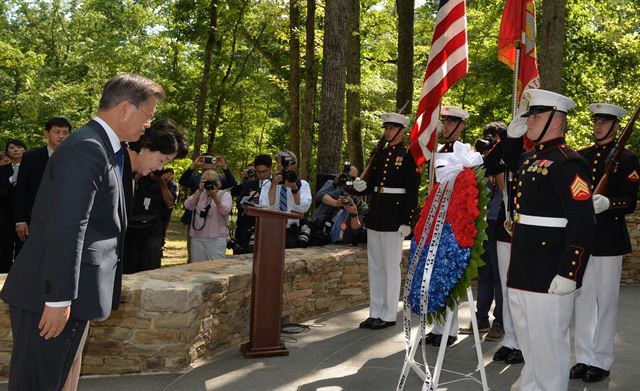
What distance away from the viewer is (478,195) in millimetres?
5047

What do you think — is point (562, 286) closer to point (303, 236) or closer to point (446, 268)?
point (446, 268)

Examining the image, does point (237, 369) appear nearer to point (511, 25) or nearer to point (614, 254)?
point (614, 254)

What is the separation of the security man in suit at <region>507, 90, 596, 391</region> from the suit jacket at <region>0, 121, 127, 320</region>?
265 cm

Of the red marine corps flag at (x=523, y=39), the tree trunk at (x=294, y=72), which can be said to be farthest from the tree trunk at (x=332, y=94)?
the tree trunk at (x=294, y=72)

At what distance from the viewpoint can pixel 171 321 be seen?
19.1 ft

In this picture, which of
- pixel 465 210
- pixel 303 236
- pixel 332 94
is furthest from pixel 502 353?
pixel 332 94

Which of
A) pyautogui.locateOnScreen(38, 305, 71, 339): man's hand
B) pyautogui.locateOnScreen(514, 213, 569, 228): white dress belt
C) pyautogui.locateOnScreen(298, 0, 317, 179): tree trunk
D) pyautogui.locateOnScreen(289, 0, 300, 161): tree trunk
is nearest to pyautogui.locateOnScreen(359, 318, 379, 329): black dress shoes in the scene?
pyautogui.locateOnScreen(514, 213, 569, 228): white dress belt

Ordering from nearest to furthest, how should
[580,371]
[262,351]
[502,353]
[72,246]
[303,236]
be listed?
[72,246] → [580,371] → [262,351] → [502,353] → [303,236]

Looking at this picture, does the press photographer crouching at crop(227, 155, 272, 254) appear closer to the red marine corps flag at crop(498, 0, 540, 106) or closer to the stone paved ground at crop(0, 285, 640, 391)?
the stone paved ground at crop(0, 285, 640, 391)

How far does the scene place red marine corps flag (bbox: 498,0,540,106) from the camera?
6.23 metres

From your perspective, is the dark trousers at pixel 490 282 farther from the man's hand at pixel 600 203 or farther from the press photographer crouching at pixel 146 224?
the press photographer crouching at pixel 146 224

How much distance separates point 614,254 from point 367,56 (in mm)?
16480

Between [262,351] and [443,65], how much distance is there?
2984 millimetres

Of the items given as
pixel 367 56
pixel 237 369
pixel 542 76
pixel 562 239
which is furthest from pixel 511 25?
pixel 367 56
